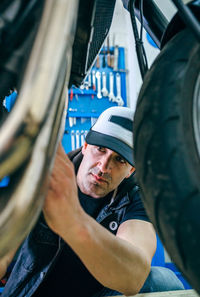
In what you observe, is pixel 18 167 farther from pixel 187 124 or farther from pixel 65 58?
pixel 187 124

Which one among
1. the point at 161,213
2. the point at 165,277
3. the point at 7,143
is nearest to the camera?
the point at 7,143

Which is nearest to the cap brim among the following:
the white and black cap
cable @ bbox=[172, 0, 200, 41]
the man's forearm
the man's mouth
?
the white and black cap

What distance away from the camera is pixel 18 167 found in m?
0.21

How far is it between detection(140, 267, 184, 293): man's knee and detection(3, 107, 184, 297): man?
0.38 feet

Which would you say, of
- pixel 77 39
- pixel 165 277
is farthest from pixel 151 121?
pixel 165 277

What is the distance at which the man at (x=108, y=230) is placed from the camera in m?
0.66

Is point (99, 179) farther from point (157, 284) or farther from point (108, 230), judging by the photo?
point (157, 284)

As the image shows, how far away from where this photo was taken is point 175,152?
0.32 meters

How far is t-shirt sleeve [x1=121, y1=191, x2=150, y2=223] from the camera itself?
87cm

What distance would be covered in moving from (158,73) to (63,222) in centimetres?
25

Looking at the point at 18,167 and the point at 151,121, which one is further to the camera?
the point at 151,121

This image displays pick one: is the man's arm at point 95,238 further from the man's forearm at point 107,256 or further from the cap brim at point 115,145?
the cap brim at point 115,145

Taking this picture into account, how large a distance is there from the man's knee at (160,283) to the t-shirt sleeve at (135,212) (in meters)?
0.22

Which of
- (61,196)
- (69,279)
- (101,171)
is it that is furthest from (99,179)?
A: (61,196)
